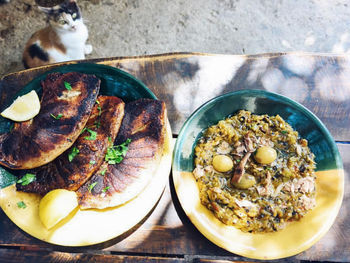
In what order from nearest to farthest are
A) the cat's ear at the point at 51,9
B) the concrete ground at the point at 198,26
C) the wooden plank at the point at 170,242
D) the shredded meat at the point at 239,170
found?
the shredded meat at the point at 239,170, the wooden plank at the point at 170,242, the cat's ear at the point at 51,9, the concrete ground at the point at 198,26

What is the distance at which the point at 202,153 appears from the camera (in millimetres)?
2098

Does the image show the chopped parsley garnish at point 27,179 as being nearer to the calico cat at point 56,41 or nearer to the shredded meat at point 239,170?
the shredded meat at point 239,170

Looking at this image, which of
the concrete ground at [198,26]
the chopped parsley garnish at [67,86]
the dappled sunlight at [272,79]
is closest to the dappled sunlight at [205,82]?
the dappled sunlight at [272,79]

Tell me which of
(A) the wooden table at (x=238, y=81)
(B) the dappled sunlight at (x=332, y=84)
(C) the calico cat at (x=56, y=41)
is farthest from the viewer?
(C) the calico cat at (x=56, y=41)

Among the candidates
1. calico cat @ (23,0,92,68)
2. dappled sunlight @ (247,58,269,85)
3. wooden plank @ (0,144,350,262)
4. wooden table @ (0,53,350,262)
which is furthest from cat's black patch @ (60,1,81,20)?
wooden plank @ (0,144,350,262)

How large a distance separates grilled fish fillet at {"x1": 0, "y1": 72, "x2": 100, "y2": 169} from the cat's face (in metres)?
1.20

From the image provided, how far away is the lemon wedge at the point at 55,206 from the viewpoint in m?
1.79

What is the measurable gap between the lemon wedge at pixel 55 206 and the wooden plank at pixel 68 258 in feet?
1.38

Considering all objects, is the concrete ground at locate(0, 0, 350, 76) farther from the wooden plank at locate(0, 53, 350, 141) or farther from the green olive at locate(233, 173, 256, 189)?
the green olive at locate(233, 173, 256, 189)

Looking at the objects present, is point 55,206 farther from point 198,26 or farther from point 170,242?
point 198,26

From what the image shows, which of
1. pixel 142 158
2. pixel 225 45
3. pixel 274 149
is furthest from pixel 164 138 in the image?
pixel 225 45

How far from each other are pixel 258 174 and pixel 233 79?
0.85 meters

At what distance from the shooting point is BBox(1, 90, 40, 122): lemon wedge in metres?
1.99

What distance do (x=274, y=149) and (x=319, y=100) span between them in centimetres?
71
